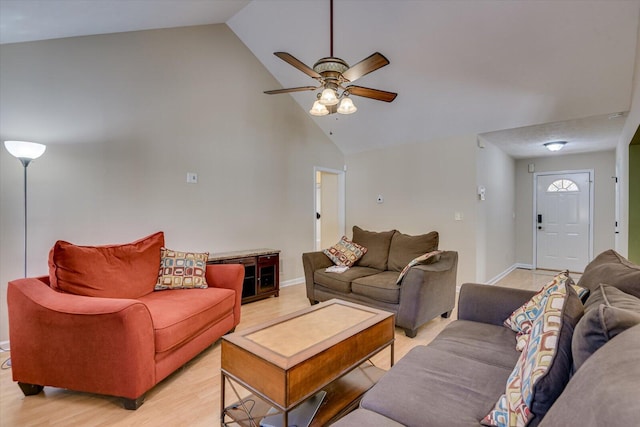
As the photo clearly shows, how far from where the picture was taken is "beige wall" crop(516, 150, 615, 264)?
5211mm

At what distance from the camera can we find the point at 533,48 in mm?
2818

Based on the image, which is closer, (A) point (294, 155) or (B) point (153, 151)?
(B) point (153, 151)

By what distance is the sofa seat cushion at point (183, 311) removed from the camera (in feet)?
6.44

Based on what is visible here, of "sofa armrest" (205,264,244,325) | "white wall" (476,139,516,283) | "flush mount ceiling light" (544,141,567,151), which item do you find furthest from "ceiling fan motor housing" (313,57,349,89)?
"flush mount ceiling light" (544,141,567,151)

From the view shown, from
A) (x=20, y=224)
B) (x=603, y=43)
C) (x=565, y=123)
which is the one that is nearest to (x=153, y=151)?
(x=20, y=224)

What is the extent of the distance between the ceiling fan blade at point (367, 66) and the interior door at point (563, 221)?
206 inches

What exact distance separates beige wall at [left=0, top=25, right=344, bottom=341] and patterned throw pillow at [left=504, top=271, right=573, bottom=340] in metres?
3.28

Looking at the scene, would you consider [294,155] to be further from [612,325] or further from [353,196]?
[612,325]

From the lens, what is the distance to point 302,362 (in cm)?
141

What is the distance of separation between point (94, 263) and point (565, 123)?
5127 mm

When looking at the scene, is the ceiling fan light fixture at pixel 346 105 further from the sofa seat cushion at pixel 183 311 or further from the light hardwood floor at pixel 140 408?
the light hardwood floor at pixel 140 408

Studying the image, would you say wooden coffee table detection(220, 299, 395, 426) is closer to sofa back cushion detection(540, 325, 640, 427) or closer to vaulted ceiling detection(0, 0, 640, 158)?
sofa back cushion detection(540, 325, 640, 427)

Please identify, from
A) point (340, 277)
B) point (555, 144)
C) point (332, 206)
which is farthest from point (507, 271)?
point (340, 277)

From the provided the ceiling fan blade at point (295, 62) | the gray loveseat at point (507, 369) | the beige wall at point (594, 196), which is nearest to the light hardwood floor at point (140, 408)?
the gray loveseat at point (507, 369)
